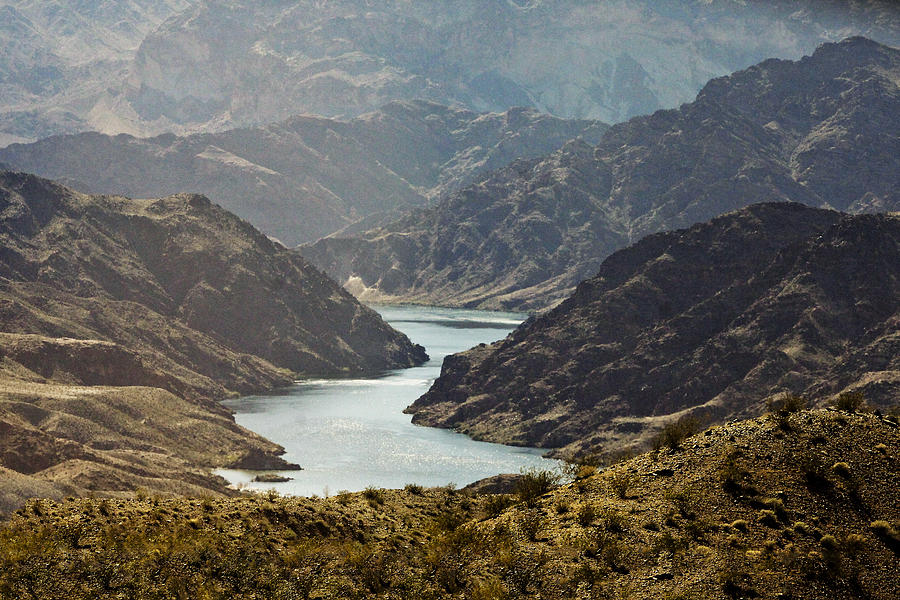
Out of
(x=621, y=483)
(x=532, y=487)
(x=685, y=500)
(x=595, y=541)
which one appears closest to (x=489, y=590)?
(x=595, y=541)

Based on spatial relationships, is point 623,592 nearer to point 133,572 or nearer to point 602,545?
point 602,545

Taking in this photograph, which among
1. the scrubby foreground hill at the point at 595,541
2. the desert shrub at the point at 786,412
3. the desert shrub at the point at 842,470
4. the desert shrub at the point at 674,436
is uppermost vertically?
the desert shrub at the point at 786,412

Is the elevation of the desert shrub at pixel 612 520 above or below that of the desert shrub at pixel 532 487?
below

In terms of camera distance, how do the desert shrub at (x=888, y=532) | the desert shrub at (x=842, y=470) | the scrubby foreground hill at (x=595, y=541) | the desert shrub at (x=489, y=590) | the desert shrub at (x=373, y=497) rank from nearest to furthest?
1. the scrubby foreground hill at (x=595, y=541)
2. the desert shrub at (x=888, y=532)
3. the desert shrub at (x=489, y=590)
4. the desert shrub at (x=842, y=470)
5. the desert shrub at (x=373, y=497)

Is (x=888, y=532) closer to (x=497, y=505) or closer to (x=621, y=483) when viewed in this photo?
(x=621, y=483)

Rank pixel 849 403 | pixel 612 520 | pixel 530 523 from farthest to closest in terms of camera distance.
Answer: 1. pixel 849 403
2. pixel 530 523
3. pixel 612 520

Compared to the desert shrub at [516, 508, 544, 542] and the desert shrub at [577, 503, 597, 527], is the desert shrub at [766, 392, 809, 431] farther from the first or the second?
the desert shrub at [516, 508, 544, 542]

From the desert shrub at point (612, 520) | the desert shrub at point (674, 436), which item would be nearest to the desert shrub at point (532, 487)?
the desert shrub at point (674, 436)

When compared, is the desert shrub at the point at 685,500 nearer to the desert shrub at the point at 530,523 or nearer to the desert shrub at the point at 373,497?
the desert shrub at the point at 530,523

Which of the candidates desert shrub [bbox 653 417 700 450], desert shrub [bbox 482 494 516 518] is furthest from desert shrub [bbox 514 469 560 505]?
desert shrub [bbox 653 417 700 450]

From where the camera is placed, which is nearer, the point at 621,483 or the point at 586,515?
the point at 586,515

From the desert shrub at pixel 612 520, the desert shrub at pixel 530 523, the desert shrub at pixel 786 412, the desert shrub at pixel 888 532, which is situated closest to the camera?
the desert shrub at pixel 888 532
